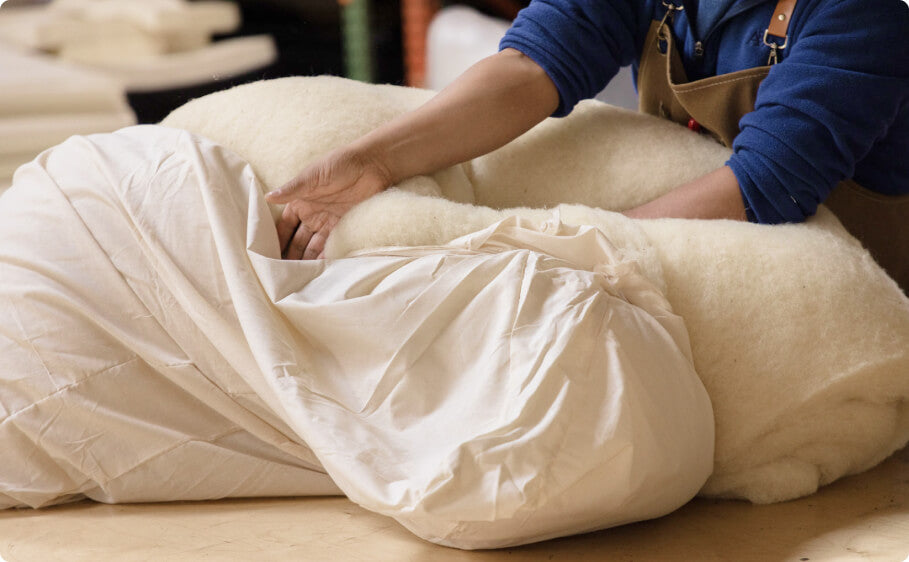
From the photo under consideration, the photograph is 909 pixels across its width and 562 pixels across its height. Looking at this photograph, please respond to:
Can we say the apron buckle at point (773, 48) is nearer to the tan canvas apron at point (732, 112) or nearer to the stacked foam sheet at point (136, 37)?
the tan canvas apron at point (732, 112)

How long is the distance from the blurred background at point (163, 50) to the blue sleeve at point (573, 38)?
2.58ft

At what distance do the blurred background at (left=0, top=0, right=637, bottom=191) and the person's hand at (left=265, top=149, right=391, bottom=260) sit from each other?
3.42 feet

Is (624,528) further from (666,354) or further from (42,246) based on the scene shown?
(42,246)

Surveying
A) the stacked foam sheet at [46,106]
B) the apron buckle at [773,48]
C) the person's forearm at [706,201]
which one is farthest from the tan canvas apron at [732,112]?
the stacked foam sheet at [46,106]

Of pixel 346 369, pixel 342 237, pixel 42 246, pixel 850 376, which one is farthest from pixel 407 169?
pixel 850 376

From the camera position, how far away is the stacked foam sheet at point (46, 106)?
6.63 ft

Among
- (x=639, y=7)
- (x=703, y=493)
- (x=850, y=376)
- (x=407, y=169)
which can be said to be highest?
(x=639, y=7)

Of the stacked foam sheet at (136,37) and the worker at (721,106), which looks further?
the stacked foam sheet at (136,37)

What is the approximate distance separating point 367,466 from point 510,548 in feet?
0.49

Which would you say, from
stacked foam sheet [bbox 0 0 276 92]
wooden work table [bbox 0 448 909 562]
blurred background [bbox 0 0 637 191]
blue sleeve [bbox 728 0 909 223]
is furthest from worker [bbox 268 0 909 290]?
stacked foam sheet [bbox 0 0 276 92]

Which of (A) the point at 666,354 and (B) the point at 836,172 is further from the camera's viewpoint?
Answer: (B) the point at 836,172

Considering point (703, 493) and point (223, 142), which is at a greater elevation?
point (223, 142)

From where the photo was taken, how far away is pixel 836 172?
953mm

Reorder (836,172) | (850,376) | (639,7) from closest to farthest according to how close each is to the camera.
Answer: (850,376)
(836,172)
(639,7)
